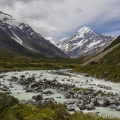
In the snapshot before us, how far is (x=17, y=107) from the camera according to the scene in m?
18.7

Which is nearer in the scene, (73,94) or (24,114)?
(24,114)

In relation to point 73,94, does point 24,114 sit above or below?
below

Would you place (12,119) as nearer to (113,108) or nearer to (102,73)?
(113,108)

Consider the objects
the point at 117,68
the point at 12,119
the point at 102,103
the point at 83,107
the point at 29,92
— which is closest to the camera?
the point at 12,119

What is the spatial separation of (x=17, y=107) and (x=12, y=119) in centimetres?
273

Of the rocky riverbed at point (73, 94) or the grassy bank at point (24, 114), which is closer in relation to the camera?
the grassy bank at point (24, 114)

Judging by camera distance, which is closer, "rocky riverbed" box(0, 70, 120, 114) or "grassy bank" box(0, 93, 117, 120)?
"grassy bank" box(0, 93, 117, 120)

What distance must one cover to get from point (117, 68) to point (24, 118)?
53.9 m

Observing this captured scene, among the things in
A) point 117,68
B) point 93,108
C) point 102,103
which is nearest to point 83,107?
point 93,108

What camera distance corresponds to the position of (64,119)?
18328 millimetres

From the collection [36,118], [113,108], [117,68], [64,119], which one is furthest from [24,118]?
[117,68]

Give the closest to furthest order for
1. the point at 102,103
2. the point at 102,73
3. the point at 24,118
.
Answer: the point at 24,118 < the point at 102,103 < the point at 102,73

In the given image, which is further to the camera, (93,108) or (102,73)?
(102,73)

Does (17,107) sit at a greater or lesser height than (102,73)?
lesser
